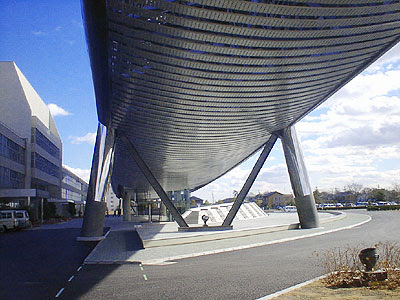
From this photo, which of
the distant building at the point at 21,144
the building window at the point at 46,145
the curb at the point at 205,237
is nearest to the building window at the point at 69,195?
the building window at the point at 46,145

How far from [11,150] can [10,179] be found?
321cm

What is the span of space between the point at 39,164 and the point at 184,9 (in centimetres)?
4992

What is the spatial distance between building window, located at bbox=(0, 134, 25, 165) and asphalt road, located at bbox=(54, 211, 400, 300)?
113 feet

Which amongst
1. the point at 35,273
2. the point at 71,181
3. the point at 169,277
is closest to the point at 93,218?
the point at 35,273

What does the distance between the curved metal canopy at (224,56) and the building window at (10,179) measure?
24071 mm

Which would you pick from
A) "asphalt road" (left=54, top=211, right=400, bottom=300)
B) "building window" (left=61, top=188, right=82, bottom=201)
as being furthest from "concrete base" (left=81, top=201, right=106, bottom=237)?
"building window" (left=61, top=188, right=82, bottom=201)

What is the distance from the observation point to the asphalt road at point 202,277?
7.40m

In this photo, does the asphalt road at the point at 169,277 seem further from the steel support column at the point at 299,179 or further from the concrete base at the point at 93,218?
the steel support column at the point at 299,179

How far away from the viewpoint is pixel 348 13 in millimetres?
11578

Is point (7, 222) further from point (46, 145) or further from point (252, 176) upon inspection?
point (46, 145)

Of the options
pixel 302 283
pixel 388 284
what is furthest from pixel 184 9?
pixel 388 284

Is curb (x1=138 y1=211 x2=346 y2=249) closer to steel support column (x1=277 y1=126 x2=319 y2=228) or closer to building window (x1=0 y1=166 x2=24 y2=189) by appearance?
steel support column (x1=277 y1=126 x2=319 y2=228)

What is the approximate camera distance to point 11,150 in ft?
146

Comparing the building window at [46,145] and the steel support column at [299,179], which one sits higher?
the building window at [46,145]
